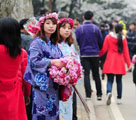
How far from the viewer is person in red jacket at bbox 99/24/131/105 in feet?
28.8

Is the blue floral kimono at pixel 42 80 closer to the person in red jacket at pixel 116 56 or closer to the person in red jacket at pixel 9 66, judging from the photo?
the person in red jacket at pixel 9 66

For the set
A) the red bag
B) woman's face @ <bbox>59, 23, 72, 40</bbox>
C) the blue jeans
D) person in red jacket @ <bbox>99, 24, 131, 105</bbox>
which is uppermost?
woman's face @ <bbox>59, 23, 72, 40</bbox>

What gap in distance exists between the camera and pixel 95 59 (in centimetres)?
882

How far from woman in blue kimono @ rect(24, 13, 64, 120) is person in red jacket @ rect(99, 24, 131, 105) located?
3.95 m

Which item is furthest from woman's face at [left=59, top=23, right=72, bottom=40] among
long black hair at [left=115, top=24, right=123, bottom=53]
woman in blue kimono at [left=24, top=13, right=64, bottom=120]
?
long black hair at [left=115, top=24, right=123, bottom=53]

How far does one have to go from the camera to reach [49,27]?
195 inches

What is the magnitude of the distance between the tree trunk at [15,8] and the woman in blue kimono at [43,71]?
102 inches

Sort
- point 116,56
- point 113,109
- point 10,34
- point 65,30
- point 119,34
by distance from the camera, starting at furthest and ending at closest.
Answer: point 116,56 < point 119,34 < point 113,109 < point 65,30 < point 10,34

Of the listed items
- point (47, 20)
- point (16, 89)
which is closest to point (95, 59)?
point (47, 20)

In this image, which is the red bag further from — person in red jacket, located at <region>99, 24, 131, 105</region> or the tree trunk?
person in red jacket, located at <region>99, 24, 131, 105</region>

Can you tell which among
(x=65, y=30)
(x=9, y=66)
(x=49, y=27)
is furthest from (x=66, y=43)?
(x=9, y=66)

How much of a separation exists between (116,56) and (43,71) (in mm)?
4486

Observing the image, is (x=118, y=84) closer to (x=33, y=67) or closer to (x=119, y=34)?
(x=119, y=34)

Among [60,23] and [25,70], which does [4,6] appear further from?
[25,70]
